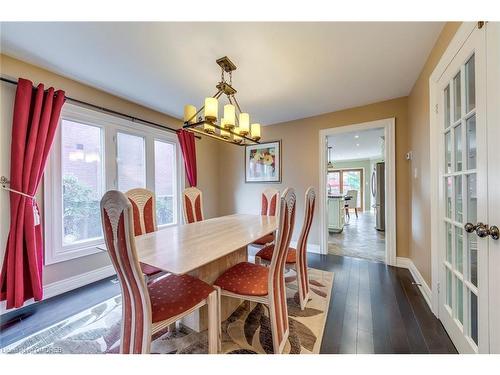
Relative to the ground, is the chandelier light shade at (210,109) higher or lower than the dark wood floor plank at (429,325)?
higher

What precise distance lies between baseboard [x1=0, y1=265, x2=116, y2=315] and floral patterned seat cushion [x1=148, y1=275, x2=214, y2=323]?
1598 mm

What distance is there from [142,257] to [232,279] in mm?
621

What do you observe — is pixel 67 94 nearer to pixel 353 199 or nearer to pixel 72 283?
pixel 72 283

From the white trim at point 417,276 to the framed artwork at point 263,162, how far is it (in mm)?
2174

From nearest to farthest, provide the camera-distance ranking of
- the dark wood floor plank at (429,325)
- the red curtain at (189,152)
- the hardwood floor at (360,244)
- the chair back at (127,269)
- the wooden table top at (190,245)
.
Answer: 1. the chair back at (127,269)
2. the wooden table top at (190,245)
3. the dark wood floor plank at (429,325)
4. the hardwood floor at (360,244)
5. the red curtain at (189,152)

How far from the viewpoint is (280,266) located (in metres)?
1.35

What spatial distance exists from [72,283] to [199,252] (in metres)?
2.03

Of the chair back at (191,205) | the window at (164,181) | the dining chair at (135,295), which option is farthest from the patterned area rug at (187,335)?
the window at (164,181)

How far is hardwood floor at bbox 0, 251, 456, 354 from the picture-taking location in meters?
1.37

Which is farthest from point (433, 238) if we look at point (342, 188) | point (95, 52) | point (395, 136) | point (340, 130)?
point (342, 188)

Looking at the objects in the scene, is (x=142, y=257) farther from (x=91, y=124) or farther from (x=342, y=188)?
(x=342, y=188)

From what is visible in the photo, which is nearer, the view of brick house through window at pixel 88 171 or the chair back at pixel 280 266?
the chair back at pixel 280 266

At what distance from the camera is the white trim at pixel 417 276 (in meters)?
1.85

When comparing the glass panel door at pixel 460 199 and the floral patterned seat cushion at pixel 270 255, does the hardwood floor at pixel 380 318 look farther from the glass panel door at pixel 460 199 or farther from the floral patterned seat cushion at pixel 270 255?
the floral patterned seat cushion at pixel 270 255
